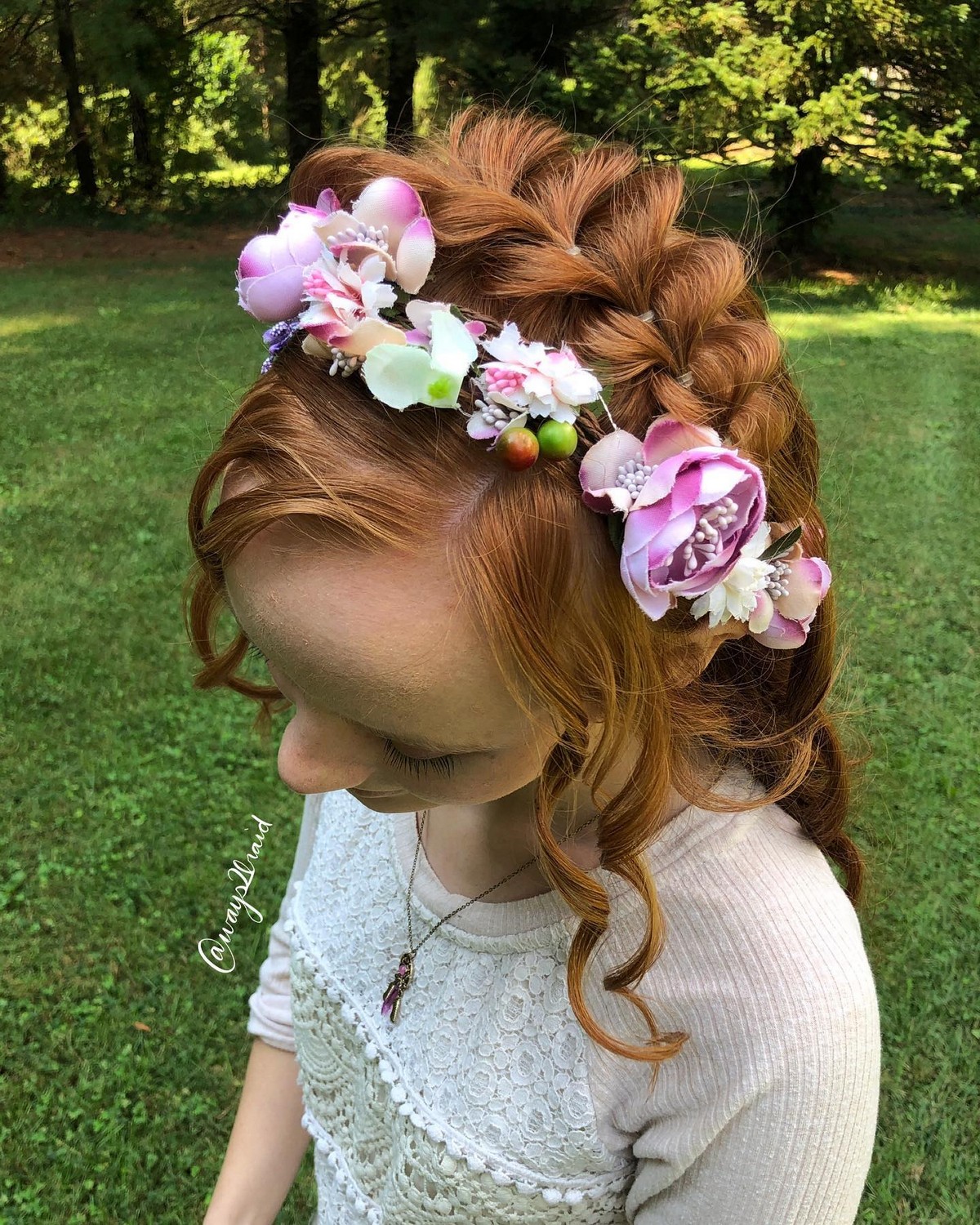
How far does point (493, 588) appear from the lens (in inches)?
33.2

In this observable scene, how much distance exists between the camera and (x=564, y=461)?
853 millimetres

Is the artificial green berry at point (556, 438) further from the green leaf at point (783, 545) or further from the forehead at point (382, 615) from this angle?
the green leaf at point (783, 545)

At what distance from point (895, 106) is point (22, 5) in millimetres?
10918

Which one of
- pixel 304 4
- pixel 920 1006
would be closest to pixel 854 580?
pixel 920 1006

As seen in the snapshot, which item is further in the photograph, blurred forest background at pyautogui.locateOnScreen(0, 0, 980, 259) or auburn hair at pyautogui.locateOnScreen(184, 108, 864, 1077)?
blurred forest background at pyautogui.locateOnScreen(0, 0, 980, 259)

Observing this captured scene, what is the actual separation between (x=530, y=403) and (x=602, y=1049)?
69 centimetres

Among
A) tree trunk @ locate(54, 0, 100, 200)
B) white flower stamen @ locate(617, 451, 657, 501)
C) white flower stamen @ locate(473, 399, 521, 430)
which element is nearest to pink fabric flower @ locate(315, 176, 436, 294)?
white flower stamen @ locate(473, 399, 521, 430)

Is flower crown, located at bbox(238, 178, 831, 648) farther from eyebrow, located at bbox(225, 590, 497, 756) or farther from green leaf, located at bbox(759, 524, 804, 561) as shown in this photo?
eyebrow, located at bbox(225, 590, 497, 756)

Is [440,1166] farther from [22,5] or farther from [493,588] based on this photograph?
[22,5]

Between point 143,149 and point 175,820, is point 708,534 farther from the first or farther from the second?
point 143,149

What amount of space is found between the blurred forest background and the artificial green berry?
815cm

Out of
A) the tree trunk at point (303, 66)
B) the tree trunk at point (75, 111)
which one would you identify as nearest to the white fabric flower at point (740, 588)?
the tree trunk at point (303, 66)

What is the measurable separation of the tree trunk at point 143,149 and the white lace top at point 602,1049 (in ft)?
59.5

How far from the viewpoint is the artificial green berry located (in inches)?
31.9
